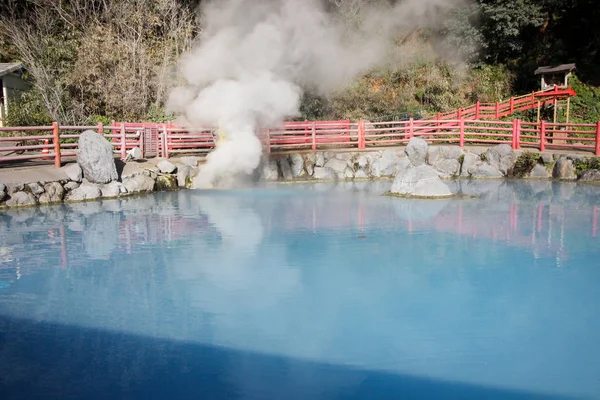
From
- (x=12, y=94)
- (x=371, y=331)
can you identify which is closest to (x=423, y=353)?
(x=371, y=331)

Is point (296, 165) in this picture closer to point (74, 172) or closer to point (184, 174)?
point (184, 174)

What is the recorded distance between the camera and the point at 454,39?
27828mm

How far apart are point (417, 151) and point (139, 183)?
8.10m

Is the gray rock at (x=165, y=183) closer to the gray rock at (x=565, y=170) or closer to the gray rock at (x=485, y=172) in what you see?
the gray rock at (x=485, y=172)

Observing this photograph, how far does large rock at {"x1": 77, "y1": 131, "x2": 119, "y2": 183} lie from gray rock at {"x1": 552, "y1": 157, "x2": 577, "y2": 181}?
12.1m

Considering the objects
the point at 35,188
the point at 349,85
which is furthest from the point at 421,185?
the point at 349,85

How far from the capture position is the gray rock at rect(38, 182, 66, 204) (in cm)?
1272

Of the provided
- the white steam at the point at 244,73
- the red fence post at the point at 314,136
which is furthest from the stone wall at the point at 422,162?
the white steam at the point at 244,73

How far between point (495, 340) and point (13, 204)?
10.8 m

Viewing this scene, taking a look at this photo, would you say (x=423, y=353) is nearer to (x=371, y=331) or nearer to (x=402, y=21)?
(x=371, y=331)

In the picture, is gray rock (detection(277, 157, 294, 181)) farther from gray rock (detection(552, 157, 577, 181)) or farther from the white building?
the white building

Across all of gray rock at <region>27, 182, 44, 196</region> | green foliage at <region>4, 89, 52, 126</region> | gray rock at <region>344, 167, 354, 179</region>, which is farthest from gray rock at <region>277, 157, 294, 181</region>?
green foliage at <region>4, 89, 52, 126</region>

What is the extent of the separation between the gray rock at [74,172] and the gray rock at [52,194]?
0.45 m

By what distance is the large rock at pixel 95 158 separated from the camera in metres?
13.5
